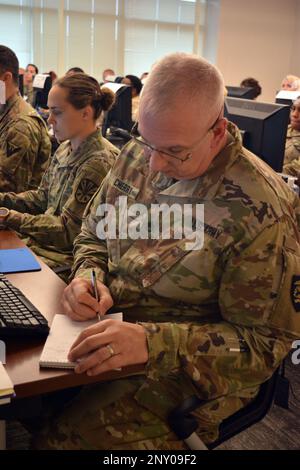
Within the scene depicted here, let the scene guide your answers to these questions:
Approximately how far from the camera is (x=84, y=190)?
201 centimetres

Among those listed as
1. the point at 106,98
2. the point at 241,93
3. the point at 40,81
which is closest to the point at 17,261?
the point at 106,98

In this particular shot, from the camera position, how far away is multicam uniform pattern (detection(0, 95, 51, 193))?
2.62 metres

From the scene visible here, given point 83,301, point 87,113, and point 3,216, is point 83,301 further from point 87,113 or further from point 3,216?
point 87,113

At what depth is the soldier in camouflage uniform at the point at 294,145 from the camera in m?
3.54

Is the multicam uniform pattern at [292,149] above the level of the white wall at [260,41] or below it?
below

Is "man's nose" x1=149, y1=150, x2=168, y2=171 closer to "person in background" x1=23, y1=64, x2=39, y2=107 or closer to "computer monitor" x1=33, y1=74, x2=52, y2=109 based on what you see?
"computer monitor" x1=33, y1=74, x2=52, y2=109

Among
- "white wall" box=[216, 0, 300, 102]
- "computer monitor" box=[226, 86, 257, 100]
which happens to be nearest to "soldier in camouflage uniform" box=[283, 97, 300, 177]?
"computer monitor" box=[226, 86, 257, 100]

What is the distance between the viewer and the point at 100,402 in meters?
1.17

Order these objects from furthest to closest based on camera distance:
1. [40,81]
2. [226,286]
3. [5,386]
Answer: [40,81] → [226,286] → [5,386]

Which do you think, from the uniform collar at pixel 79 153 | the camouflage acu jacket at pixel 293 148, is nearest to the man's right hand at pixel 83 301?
the uniform collar at pixel 79 153

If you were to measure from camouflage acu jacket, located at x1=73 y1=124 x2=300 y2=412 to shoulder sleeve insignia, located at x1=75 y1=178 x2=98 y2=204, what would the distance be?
2.59ft

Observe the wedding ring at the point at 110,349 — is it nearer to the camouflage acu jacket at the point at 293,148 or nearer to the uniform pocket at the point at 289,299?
the uniform pocket at the point at 289,299

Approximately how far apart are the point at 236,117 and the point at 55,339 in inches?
49.7

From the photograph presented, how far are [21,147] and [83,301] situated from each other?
5.33 ft
